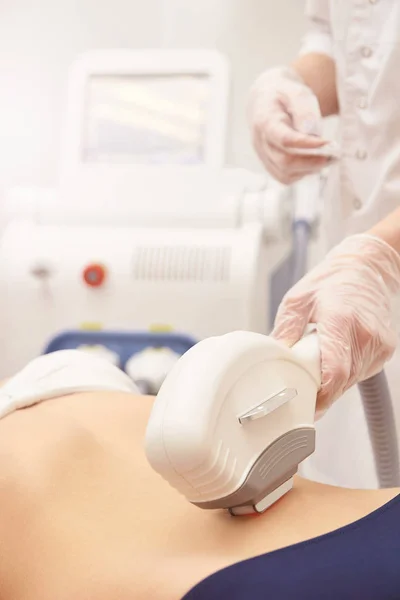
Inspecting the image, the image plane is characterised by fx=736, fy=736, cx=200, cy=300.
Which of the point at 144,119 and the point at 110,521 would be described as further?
the point at 144,119

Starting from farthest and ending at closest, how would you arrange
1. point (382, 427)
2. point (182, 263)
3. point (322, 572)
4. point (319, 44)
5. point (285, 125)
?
point (182, 263), point (319, 44), point (285, 125), point (382, 427), point (322, 572)

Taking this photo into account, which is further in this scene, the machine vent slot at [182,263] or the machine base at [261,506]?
the machine vent slot at [182,263]

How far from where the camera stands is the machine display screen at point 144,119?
85.1 inches

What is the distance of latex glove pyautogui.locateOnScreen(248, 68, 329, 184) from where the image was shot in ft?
3.82

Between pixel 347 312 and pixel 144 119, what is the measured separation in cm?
154

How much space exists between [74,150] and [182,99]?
A: 35 centimetres

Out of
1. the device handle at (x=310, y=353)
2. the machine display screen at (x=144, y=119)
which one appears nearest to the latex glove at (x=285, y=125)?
the device handle at (x=310, y=353)

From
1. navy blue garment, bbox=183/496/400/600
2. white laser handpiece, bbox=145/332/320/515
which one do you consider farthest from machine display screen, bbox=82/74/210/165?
navy blue garment, bbox=183/496/400/600

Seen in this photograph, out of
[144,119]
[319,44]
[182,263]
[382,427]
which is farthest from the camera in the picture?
[144,119]

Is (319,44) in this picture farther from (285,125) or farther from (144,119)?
(144,119)

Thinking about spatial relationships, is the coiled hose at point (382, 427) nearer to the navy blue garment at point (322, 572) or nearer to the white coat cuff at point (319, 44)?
the navy blue garment at point (322, 572)

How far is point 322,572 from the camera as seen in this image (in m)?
0.49

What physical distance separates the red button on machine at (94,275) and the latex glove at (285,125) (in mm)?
722

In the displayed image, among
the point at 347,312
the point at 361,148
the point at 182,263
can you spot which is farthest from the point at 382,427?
the point at 182,263
